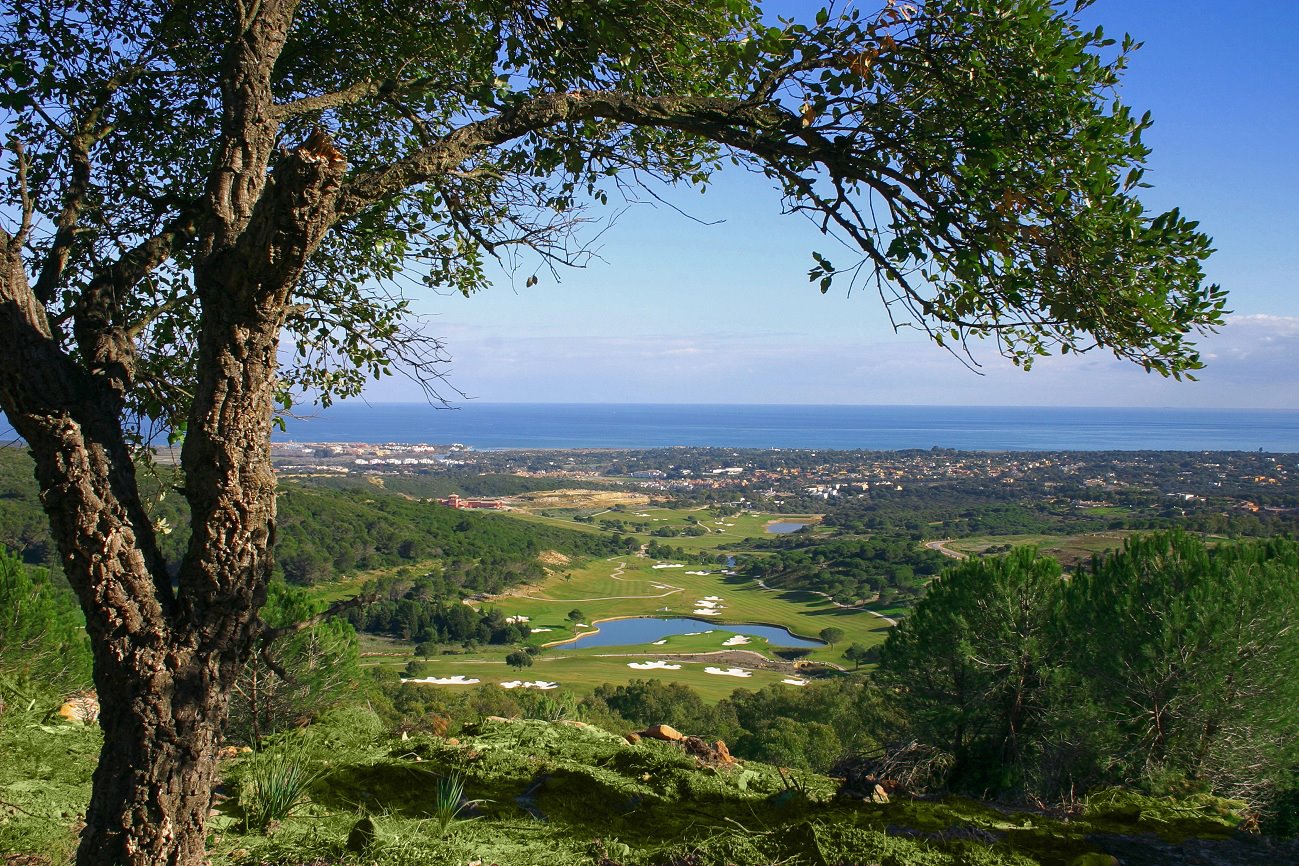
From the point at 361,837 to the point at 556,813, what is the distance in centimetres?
95

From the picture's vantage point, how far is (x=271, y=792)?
336cm

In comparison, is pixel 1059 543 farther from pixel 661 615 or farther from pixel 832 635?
pixel 661 615

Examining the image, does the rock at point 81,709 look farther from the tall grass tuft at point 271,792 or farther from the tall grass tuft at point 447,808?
the tall grass tuft at point 447,808

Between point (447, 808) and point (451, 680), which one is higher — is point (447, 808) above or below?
above

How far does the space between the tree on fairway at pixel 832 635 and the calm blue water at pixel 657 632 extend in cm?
35

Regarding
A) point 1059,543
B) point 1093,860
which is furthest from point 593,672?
point 1093,860

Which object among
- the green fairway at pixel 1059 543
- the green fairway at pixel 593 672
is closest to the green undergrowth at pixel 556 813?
the green fairway at pixel 593 672

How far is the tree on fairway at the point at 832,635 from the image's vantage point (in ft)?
107

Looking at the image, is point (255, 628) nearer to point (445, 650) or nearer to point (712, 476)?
point (445, 650)

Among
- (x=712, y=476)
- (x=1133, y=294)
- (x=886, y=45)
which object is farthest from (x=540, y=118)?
(x=712, y=476)

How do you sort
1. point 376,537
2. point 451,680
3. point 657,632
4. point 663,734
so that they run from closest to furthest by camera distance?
point 663,734, point 451,680, point 376,537, point 657,632

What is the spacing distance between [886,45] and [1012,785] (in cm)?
486

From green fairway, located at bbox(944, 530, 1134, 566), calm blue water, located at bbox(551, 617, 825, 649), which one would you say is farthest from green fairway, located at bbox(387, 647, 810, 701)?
green fairway, located at bbox(944, 530, 1134, 566)

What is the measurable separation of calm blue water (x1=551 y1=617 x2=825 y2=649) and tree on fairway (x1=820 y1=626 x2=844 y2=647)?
1.16ft
